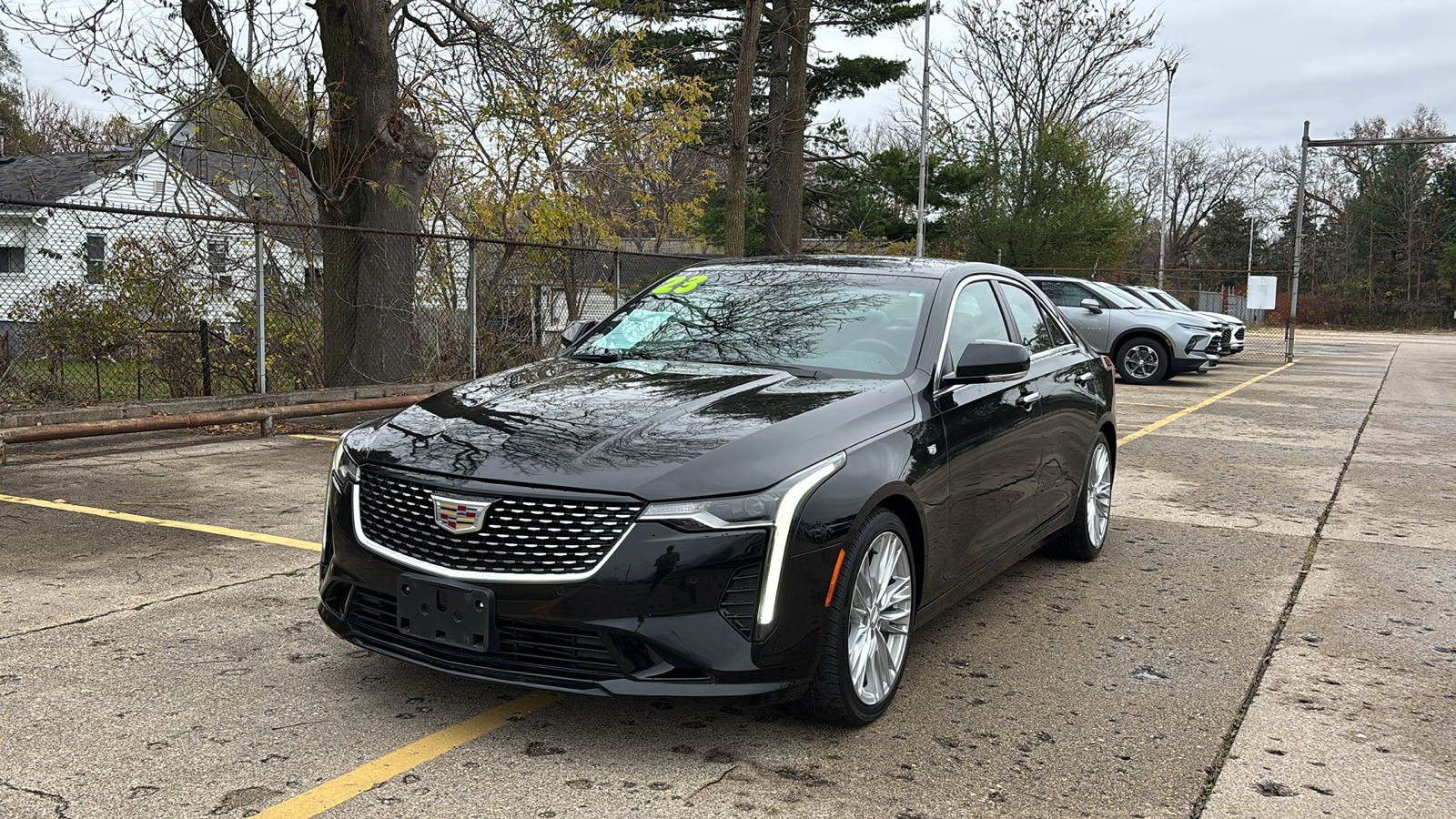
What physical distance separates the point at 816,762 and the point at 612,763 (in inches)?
23.6

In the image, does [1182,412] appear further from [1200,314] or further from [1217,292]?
[1217,292]

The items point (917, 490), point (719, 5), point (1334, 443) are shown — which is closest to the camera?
point (917, 490)

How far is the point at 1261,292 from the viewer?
30859 millimetres

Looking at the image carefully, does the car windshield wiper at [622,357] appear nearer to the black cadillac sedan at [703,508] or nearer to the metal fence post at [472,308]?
the black cadillac sedan at [703,508]

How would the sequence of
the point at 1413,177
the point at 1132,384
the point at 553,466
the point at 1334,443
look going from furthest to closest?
1. the point at 1413,177
2. the point at 1132,384
3. the point at 1334,443
4. the point at 553,466

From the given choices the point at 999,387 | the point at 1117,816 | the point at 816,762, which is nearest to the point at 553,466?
the point at 816,762

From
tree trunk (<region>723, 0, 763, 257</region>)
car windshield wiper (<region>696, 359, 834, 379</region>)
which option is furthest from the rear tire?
car windshield wiper (<region>696, 359, 834, 379</region>)

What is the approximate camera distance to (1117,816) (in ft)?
10.4

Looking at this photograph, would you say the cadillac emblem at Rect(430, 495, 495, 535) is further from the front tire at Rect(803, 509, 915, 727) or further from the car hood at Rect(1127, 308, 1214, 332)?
the car hood at Rect(1127, 308, 1214, 332)

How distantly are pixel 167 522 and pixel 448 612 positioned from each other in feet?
12.9

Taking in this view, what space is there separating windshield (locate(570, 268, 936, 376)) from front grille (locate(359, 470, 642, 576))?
140 centimetres

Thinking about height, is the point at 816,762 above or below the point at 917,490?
below

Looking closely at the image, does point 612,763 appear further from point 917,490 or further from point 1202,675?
point 1202,675

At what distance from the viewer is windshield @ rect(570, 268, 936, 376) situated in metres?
4.59
